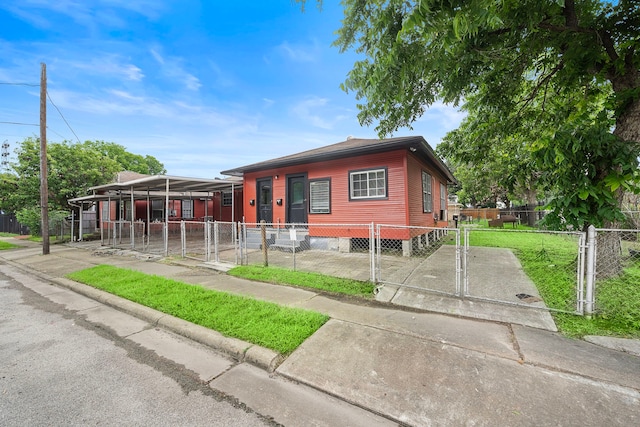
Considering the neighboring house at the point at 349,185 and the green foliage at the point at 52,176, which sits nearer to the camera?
the neighboring house at the point at 349,185

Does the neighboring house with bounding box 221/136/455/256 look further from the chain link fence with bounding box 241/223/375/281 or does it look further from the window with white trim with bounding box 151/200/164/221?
the window with white trim with bounding box 151/200/164/221

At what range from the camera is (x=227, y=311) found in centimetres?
376

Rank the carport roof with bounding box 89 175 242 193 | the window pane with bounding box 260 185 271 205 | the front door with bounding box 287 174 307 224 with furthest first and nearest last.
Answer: the window pane with bounding box 260 185 271 205 < the front door with bounding box 287 174 307 224 < the carport roof with bounding box 89 175 242 193

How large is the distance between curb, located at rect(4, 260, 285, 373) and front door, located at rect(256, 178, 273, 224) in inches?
248

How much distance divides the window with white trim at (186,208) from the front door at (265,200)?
35.2 feet

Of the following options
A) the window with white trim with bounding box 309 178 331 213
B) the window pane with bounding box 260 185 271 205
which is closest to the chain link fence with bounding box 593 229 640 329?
the window with white trim with bounding box 309 178 331 213

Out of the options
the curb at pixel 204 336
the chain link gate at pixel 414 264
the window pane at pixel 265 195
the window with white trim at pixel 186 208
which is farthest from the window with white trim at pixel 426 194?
the window with white trim at pixel 186 208

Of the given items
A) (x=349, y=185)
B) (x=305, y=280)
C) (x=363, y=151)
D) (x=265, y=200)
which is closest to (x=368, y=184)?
(x=349, y=185)

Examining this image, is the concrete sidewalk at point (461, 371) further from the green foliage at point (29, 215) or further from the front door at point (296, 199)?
the green foliage at point (29, 215)

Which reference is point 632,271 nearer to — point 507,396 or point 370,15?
point 507,396

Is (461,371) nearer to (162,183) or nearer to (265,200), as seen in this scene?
(265,200)

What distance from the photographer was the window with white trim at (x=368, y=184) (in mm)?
8375

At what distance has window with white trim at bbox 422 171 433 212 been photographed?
10414mm

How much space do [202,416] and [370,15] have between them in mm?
5949
